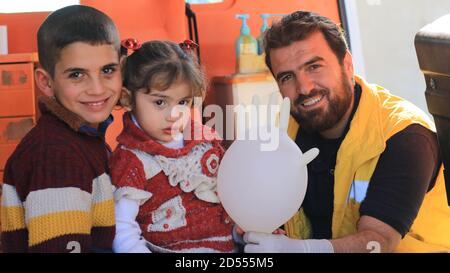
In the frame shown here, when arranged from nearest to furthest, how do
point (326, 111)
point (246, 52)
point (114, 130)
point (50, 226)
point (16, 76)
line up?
1. point (50, 226)
2. point (326, 111)
3. point (16, 76)
4. point (114, 130)
5. point (246, 52)

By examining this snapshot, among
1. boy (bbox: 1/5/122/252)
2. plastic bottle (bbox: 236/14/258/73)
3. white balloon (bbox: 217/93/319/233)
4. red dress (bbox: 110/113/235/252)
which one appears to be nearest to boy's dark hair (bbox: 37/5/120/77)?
boy (bbox: 1/5/122/252)

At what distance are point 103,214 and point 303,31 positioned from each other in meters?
0.63

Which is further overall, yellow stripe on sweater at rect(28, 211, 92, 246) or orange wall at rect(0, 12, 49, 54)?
orange wall at rect(0, 12, 49, 54)

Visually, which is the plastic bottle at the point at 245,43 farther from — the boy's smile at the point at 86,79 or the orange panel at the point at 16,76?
the boy's smile at the point at 86,79

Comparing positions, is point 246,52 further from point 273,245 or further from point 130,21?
point 273,245

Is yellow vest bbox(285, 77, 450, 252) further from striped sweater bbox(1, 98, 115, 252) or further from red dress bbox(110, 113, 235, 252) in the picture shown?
striped sweater bbox(1, 98, 115, 252)

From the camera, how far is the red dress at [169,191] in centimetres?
114

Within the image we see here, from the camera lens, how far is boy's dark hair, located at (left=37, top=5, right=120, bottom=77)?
3.48ft

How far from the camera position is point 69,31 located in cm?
106

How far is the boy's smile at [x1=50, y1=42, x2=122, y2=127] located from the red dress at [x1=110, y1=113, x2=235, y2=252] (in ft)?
0.32

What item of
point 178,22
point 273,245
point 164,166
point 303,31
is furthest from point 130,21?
point 273,245

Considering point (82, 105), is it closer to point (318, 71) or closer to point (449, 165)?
point (318, 71)

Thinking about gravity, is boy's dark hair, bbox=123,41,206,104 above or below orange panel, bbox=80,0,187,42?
below

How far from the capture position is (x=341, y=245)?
1.15 m
